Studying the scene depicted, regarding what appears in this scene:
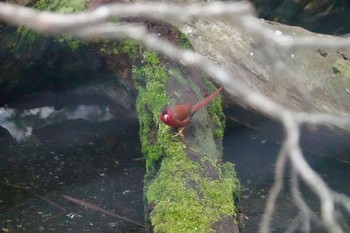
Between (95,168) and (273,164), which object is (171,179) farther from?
(273,164)

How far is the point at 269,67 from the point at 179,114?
942 millimetres

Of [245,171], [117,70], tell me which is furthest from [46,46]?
[245,171]

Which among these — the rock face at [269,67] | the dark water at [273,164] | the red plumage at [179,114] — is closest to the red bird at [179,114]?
the red plumage at [179,114]

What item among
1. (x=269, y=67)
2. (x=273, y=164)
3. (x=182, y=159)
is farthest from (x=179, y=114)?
(x=273, y=164)

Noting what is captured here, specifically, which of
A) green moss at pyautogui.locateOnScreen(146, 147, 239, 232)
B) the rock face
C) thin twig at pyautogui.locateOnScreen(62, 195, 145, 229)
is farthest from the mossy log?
thin twig at pyautogui.locateOnScreen(62, 195, 145, 229)

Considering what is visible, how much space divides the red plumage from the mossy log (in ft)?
0.30

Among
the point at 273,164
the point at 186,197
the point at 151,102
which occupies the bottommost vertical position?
the point at 273,164

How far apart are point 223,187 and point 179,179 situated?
0.19m

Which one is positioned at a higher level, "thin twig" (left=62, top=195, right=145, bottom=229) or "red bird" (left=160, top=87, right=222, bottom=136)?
"red bird" (left=160, top=87, right=222, bottom=136)

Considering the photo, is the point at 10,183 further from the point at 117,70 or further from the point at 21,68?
the point at 117,70

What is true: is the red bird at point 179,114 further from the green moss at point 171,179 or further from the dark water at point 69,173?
the dark water at point 69,173

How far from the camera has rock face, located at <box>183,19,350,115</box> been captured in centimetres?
362

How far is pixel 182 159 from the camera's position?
2.89 meters

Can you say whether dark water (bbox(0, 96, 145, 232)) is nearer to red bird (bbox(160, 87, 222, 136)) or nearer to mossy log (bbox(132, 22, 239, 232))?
mossy log (bbox(132, 22, 239, 232))
